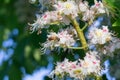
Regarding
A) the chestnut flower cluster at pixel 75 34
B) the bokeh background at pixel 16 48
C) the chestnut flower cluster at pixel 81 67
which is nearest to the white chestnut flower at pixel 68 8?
the chestnut flower cluster at pixel 75 34

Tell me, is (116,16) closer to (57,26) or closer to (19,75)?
(57,26)

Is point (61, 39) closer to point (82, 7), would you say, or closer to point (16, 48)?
point (82, 7)

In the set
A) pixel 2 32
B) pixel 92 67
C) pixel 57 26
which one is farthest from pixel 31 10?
pixel 2 32

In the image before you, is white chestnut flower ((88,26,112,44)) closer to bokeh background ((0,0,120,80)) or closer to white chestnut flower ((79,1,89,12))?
white chestnut flower ((79,1,89,12))

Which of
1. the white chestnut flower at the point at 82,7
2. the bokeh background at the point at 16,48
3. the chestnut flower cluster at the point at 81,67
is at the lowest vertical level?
the chestnut flower cluster at the point at 81,67

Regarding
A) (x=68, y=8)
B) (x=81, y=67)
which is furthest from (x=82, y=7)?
(x=81, y=67)

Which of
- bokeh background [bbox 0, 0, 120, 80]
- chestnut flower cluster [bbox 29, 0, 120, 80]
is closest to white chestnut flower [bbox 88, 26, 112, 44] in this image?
chestnut flower cluster [bbox 29, 0, 120, 80]

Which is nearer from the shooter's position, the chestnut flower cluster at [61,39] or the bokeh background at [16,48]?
the chestnut flower cluster at [61,39]

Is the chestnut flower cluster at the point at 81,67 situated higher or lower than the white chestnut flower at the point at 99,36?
lower

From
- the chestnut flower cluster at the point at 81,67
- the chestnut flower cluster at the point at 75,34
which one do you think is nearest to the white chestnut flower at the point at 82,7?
the chestnut flower cluster at the point at 75,34

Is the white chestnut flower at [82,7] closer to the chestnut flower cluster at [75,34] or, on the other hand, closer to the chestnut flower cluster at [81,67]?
the chestnut flower cluster at [75,34]
